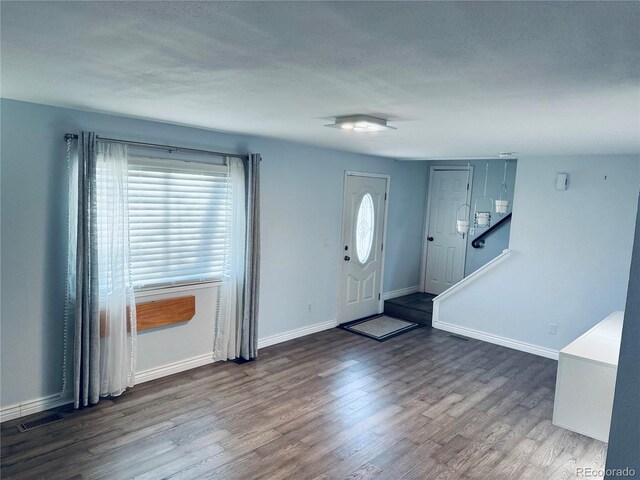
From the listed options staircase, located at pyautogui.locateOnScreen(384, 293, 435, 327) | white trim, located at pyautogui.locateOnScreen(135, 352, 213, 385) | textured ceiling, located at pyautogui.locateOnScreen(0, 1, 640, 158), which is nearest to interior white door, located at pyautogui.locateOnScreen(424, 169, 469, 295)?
staircase, located at pyautogui.locateOnScreen(384, 293, 435, 327)

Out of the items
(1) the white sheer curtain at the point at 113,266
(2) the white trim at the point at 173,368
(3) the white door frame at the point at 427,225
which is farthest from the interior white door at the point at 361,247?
(1) the white sheer curtain at the point at 113,266

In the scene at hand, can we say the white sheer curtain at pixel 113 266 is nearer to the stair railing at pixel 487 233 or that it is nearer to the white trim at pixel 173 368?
the white trim at pixel 173 368

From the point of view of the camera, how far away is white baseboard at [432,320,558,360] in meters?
5.02

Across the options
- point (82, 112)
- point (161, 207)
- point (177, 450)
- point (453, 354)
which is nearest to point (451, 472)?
point (177, 450)

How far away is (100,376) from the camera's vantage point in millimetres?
3535

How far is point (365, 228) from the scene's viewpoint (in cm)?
608

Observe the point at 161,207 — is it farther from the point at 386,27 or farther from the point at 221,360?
the point at 386,27

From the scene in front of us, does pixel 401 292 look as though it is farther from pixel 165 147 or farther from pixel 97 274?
pixel 97 274

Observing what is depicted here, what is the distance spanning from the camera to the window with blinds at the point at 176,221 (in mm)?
3719

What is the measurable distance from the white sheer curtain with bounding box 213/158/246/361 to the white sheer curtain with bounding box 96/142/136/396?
3.11 feet

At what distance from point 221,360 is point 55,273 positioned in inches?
71.4

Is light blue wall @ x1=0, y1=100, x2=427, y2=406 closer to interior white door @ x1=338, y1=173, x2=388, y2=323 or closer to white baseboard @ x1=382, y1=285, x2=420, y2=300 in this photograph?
interior white door @ x1=338, y1=173, x2=388, y2=323

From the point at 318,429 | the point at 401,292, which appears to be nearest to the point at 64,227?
the point at 318,429

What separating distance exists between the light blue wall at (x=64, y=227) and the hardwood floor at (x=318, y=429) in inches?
17.9
